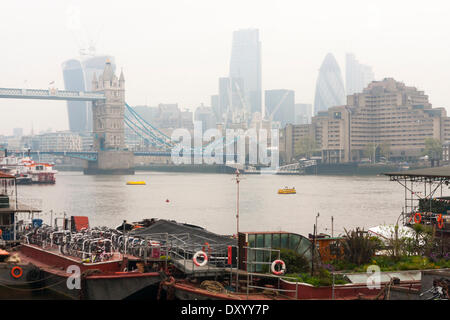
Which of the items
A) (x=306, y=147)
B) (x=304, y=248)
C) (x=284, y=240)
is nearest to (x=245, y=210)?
(x=304, y=248)

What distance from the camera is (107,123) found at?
163 metres

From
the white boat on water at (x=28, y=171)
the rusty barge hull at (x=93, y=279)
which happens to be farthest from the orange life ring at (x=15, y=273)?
the white boat on water at (x=28, y=171)

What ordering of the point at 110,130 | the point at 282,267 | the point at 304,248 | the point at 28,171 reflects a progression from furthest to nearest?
the point at 110,130
the point at 28,171
the point at 304,248
the point at 282,267

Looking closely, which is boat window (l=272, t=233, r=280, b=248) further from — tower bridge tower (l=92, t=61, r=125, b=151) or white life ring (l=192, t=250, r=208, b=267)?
tower bridge tower (l=92, t=61, r=125, b=151)

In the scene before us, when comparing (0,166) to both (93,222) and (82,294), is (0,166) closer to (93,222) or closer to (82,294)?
(93,222)

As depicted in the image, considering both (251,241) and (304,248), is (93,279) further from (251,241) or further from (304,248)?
(304,248)

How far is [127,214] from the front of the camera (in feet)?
163

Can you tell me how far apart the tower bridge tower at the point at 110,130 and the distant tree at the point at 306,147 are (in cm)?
5436

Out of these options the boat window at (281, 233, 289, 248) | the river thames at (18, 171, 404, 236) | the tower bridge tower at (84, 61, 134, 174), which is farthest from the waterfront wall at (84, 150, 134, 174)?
the boat window at (281, 233, 289, 248)

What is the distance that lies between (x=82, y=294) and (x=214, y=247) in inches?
140

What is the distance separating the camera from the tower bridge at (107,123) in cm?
15000

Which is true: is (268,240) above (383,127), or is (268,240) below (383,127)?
below

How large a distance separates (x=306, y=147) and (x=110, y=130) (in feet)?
198
